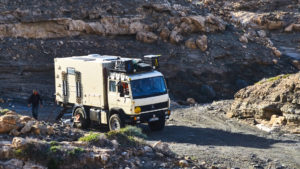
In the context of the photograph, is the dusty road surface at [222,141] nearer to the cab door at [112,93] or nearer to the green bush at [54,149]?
the cab door at [112,93]

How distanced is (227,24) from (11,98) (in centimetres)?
1874

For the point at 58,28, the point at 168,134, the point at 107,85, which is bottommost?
the point at 168,134

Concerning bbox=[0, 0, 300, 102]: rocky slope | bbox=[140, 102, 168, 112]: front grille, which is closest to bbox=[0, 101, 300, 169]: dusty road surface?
bbox=[140, 102, 168, 112]: front grille

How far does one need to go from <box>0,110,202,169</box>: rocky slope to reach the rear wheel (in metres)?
5.62

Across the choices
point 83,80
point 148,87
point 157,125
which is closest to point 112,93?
point 148,87

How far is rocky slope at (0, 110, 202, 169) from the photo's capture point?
36.5 feet

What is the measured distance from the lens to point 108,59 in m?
19.8

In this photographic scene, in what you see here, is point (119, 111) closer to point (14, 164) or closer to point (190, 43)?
point (14, 164)

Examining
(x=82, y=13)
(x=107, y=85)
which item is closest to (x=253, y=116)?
(x=107, y=85)

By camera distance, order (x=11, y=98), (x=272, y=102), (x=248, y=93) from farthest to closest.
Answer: (x=11, y=98) < (x=248, y=93) < (x=272, y=102)

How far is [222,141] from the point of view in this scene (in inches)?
698

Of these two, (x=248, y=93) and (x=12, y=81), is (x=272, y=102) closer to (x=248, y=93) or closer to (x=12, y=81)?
(x=248, y=93)

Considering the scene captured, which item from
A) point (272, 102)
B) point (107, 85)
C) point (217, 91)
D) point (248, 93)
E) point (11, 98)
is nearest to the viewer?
point (107, 85)

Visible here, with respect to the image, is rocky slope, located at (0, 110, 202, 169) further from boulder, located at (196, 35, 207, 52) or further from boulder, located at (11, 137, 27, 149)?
boulder, located at (196, 35, 207, 52)
